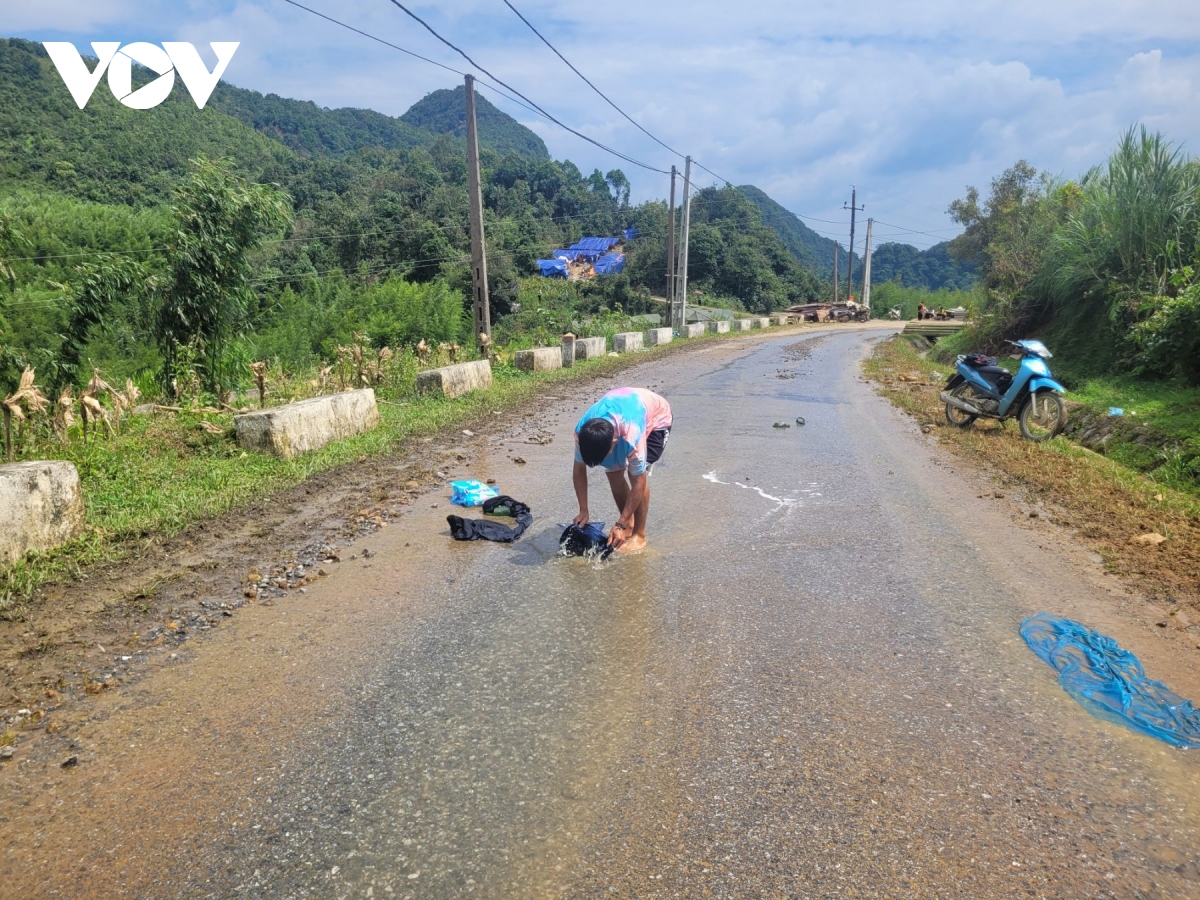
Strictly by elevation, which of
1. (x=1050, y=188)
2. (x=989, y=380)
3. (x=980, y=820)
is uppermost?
(x=1050, y=188)

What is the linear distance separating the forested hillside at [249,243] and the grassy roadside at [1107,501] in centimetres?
1095

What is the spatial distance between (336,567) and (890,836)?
150 inches

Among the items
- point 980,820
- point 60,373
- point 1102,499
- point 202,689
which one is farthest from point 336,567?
point 60,373

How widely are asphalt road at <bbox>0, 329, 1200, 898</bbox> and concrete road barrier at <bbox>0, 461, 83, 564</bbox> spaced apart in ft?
5.80

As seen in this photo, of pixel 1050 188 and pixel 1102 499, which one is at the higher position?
pixel 1050 188

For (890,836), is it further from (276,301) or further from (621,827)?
A: (276,301)

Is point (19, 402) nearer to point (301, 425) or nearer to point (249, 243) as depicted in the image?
point (301, 425)

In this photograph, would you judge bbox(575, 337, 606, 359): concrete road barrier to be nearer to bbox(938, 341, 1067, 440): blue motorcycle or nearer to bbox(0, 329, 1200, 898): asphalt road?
bbox(938, 341, 1067, 440): blue motorcycle

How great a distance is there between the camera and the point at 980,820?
9.48ft

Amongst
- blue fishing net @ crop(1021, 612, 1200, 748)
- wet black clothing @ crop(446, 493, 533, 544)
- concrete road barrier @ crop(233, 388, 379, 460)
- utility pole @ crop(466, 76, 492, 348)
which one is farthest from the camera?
utility pole @ crop(466, 76, 492, 348)

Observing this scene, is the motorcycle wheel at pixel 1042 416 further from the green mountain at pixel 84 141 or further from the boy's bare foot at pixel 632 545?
the green mountain at pixel 84 141

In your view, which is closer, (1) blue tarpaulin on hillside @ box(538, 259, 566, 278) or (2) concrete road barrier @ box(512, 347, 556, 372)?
(2) concrete road barrier @ box(512, 347, 556, 372)

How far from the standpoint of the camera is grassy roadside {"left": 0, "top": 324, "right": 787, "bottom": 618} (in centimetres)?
537

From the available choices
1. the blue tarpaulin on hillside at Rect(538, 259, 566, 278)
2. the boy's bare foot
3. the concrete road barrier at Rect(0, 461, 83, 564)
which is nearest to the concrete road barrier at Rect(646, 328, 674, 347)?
the boy's bare foot
